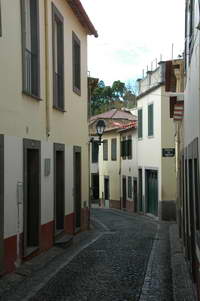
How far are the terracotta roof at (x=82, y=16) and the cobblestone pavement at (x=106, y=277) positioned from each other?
622 cm

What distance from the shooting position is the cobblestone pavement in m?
8.59

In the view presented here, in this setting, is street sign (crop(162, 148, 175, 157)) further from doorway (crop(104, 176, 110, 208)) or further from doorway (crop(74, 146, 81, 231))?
doorway (crop(104, 176, 110, 208))

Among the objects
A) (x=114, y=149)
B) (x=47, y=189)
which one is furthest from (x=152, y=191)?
(x=47, y=189)

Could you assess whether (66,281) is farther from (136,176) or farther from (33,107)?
(136,176)

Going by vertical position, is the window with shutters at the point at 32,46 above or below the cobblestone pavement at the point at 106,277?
above

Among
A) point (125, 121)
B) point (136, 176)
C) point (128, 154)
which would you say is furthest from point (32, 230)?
point (125, 121)

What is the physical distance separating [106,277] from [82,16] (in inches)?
361

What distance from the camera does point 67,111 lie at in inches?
611

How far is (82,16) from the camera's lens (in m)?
17.0

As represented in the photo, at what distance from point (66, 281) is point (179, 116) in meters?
6.95

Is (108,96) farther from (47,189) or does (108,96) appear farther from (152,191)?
(47,189)

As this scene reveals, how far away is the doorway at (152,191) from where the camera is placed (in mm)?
28844

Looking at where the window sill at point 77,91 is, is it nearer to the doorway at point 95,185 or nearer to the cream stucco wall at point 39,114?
the cream stucco wall at point 39,114

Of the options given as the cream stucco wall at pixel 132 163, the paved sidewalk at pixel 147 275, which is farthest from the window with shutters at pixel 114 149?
the paved sidewalk at pixel 147 275
